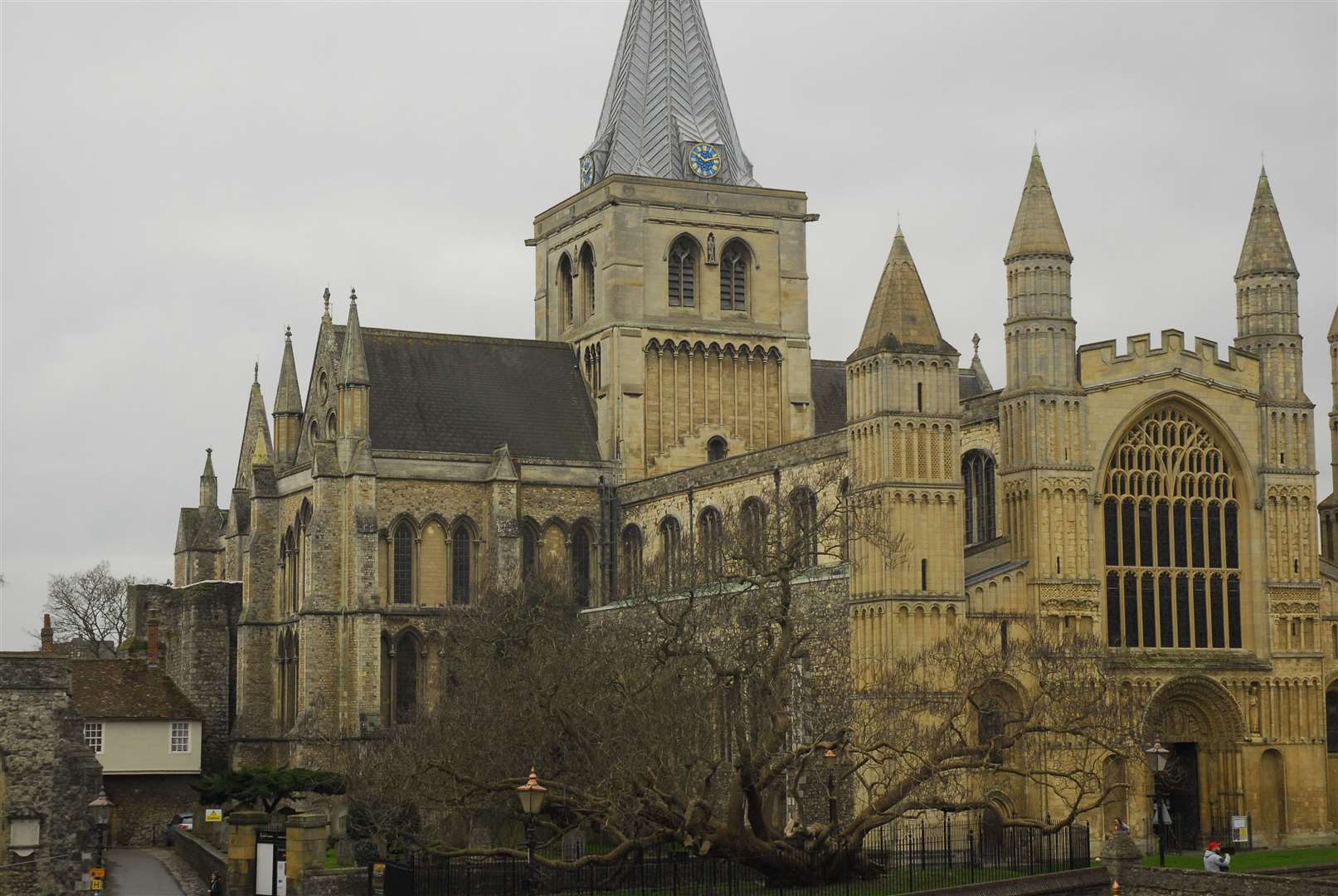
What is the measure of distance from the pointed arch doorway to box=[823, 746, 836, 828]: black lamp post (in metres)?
12.2

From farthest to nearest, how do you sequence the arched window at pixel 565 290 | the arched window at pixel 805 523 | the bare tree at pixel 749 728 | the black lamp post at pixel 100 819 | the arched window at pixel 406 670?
1. the arched window at pixel 565 290
2. the arched window at pixel 406 670
3. the arched window at pixel 805 523
4. the black lamp post at pixel 100 819
5. the bare tree at pixel 749 728

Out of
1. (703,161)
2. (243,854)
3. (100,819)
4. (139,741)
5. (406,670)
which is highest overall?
(703,161)

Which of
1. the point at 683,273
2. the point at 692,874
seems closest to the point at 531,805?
the point at 692,874

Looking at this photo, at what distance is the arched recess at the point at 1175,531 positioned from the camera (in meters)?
64.2

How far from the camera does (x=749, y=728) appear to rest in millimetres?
55969

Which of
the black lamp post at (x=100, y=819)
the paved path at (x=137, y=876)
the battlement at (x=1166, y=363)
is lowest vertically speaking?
the paved path at (x=137, y=876)

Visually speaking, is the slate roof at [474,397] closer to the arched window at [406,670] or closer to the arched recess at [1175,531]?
the arched window at [406,670]

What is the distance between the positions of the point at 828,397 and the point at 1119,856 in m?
41.6

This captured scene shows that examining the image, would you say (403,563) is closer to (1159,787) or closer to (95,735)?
(95,735)

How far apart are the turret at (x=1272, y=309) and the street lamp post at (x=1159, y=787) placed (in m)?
12.6

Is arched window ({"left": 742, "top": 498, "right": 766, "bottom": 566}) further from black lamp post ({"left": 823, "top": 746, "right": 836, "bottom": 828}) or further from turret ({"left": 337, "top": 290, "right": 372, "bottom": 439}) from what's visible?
turret ({"left": 337, "top": 290, "right": 372, "bottom": 439})

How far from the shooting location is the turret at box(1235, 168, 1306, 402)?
6681cm

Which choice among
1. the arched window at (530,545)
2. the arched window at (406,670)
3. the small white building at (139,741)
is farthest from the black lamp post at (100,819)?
Result: the arched window at (530,545)

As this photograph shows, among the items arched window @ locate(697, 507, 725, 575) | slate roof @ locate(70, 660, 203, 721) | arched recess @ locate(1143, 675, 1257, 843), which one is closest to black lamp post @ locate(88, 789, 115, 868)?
arched window @ locate(697, 507, 725, 575)
